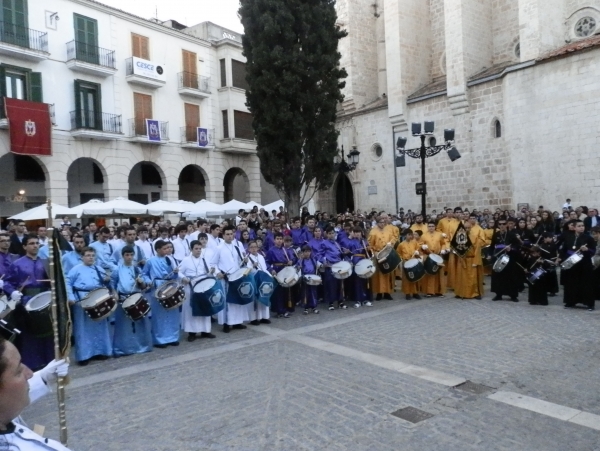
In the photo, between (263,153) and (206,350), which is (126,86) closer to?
(263,153)

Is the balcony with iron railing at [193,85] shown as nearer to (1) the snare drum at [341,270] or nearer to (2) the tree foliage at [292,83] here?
(2) the tree foliage at [292,83]

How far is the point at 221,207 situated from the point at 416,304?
36.9ft

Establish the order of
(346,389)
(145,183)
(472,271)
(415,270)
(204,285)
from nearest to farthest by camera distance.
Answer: (346,389), (204,285), (415,270), (472,271), (145,183)

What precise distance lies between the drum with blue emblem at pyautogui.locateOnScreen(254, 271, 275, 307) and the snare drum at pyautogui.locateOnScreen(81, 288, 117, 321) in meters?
2.81

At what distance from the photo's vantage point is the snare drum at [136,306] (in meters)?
7.22

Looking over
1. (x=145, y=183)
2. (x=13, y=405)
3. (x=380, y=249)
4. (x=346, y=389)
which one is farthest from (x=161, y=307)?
(x=145, y=183)

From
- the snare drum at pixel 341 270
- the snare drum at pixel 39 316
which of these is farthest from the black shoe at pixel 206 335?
the snare drum at pixel 341 270

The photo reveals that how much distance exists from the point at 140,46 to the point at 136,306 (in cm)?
2006

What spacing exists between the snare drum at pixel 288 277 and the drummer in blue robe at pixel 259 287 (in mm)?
248

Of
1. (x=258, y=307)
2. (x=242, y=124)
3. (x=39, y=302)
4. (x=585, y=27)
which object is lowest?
(x=258, y=307)

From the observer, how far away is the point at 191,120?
2617cm

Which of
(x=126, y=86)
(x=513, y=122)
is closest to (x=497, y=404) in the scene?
(x=513, y=122)

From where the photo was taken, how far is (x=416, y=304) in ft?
35.0

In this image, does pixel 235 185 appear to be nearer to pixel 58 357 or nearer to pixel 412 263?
pixel 412 263
